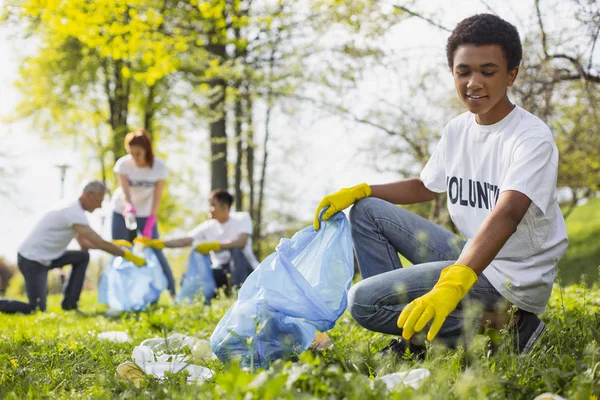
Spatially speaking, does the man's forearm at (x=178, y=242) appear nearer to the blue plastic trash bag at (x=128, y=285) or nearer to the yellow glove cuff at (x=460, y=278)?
the blue plastic trash bag at (x=128, y=285)

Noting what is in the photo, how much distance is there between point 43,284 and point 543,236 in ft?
15.6

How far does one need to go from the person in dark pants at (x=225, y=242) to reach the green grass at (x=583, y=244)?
4.99m

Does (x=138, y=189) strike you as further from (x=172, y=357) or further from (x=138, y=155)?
(x=172, y=357)

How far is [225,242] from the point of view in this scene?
6230 mm

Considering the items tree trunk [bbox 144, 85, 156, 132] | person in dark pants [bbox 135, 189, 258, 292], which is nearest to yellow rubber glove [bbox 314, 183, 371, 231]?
person in dark pants [bbox 135, 189, 258, 292]

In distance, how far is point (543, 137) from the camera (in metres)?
2.21

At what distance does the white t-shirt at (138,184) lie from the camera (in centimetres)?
638

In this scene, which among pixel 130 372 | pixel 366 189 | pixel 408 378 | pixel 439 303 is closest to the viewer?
pixel 408 378

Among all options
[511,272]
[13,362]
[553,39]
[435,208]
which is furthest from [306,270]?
[435,208]

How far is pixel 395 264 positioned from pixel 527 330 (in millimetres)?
607

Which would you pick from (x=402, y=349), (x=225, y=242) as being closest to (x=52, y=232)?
(x=225, y=242)

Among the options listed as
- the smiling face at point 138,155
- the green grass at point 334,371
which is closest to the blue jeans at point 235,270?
the smiling face at point 138,155

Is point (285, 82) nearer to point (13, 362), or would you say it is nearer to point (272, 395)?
point (13, 362)

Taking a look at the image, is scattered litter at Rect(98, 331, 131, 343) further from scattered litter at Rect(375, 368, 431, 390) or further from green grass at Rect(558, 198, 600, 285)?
green grass at Rect(558, 198, 600, 285)
